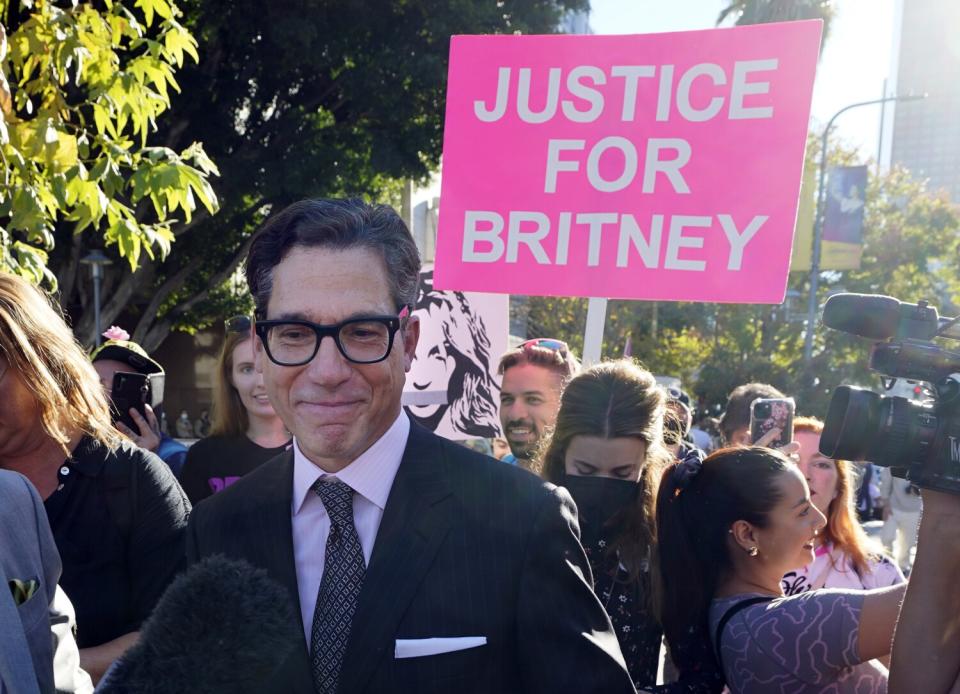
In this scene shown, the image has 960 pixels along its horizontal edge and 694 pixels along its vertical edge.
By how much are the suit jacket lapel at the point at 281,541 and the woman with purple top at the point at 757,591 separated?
3.71 ft

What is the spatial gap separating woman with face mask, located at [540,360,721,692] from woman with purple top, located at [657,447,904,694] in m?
0.21

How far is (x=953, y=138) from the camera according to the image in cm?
11950

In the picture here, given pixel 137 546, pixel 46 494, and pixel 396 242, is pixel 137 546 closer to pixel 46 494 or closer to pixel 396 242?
pixel 46 494

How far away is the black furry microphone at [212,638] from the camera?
991mm

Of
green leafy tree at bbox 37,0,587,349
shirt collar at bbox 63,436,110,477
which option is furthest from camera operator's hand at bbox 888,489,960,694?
green leafy tree at bbox 37,0,587,349

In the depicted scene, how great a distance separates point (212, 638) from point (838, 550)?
3041 millimetres

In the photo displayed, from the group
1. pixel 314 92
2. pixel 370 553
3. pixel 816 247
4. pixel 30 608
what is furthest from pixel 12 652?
pixel 816 247

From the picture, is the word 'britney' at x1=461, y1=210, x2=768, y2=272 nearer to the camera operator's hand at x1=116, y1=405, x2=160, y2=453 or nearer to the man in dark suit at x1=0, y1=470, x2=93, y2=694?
the camera operator's hand at x1=116, y1=405, x2=160, y2=453

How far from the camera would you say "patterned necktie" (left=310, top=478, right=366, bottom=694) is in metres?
1.65

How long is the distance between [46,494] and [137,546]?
283mm

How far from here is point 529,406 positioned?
13.6 feet

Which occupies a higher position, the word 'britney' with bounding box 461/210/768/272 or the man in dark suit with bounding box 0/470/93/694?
the word 'britney' with bounding box 461/210/768/272

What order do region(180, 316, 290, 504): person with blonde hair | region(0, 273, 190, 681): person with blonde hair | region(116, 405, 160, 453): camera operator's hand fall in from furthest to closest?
region(180, 316, 290, 504): person with blonde hair < region(116, 405, 160, 453): camera operator's hand < region(0, 273, 190, 681): person with blonde hair

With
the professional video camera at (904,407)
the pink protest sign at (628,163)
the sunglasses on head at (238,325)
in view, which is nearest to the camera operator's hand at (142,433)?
the sunglasses on head at (238,325)
